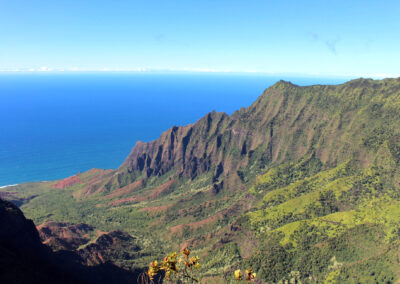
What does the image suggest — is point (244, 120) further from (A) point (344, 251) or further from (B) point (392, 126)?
(A) point (344, 251)

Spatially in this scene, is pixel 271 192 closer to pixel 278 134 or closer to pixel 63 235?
pixel 278 134

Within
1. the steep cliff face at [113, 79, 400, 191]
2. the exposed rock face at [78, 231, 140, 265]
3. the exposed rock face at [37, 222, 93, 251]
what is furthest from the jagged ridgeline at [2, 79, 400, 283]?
the exposed rock face at [37, 222, 93, 251]

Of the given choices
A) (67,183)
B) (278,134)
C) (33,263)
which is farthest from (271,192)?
(67,183)

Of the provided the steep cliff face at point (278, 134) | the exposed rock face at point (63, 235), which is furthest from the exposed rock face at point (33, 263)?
the steep cliff face at point (278, 134)

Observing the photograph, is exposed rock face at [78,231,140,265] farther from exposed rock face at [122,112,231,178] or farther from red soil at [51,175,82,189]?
red soil at [51,175,82,189]

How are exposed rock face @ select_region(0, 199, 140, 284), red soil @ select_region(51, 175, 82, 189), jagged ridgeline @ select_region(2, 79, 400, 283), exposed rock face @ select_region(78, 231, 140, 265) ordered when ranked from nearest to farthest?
exposed rock face @ select_region(0, 199, 140, 284) → jagged ridgeline @ select_region(2, 79, 400, 283) → exposed rock face @ select_region(78, 231, 140, 265) → red soil @ select_region(51, 175, 82, 189)
